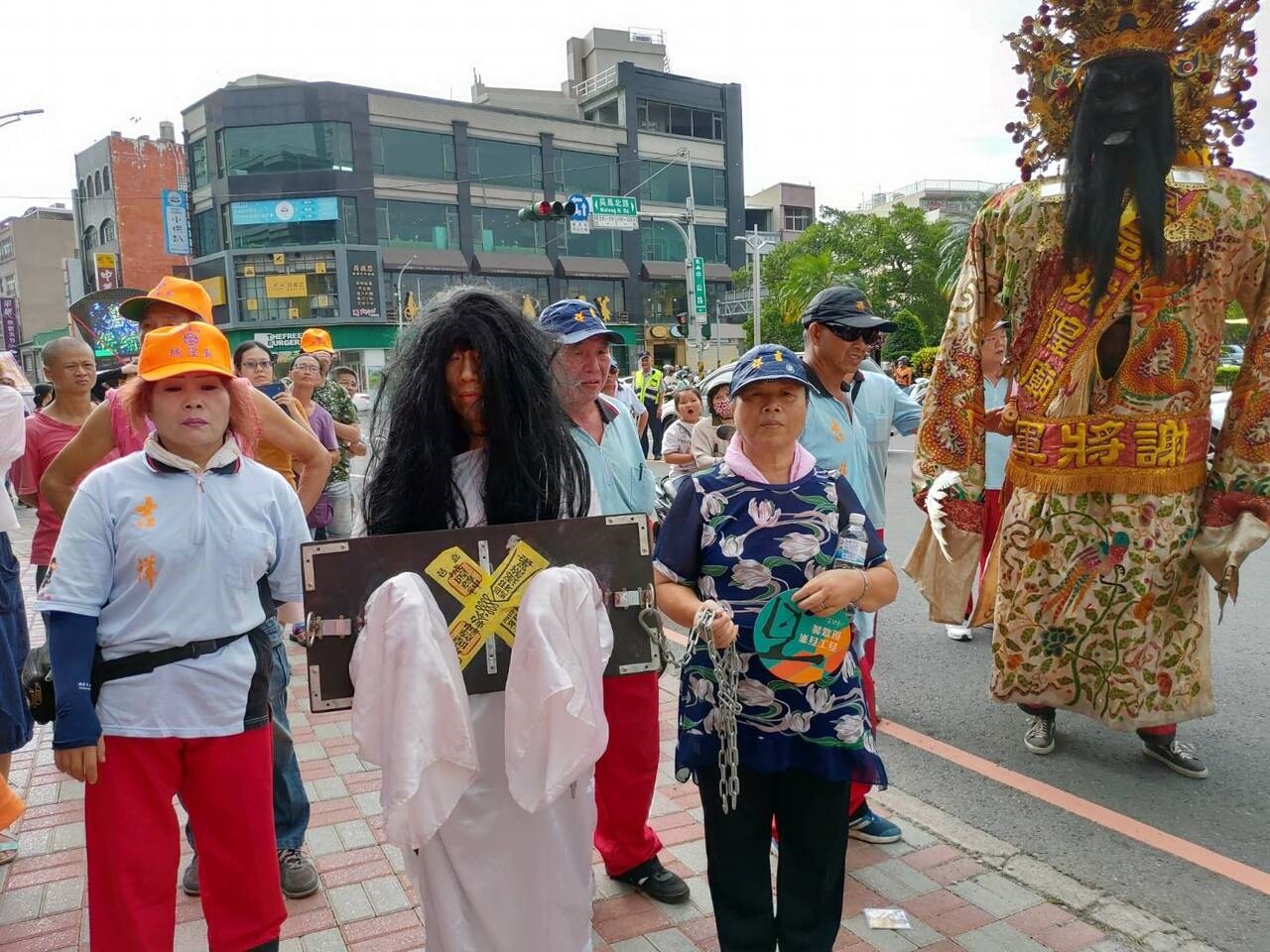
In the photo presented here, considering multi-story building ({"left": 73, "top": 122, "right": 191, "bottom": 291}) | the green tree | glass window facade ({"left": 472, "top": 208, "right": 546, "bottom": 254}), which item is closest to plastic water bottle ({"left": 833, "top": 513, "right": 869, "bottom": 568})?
the green tree

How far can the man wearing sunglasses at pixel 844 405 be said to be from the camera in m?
3.29

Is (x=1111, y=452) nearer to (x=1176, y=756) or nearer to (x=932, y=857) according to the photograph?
(x=1176, y=756)

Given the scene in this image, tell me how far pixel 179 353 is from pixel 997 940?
2.76 meters

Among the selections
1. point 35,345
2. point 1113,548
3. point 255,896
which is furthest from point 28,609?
point 35,345

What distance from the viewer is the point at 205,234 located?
144ft

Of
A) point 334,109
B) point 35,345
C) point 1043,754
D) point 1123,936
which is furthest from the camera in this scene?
point 35,345

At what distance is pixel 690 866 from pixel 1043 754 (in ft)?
6.03

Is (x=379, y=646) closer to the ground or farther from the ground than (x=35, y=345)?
closer to the ground

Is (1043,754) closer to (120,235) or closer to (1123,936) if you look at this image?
(1123,936)

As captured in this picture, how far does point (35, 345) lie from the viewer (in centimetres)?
5969

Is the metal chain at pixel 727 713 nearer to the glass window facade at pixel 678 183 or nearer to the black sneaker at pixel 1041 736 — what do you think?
the black sneaker at pixel 1041 736

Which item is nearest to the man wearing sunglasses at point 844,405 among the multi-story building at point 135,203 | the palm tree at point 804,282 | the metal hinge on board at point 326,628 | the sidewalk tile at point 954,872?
the sidewalk tile at point 954,872

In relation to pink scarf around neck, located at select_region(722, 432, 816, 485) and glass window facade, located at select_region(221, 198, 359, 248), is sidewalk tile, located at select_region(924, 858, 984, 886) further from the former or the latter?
glass window facade, located at select_region(221, 198, 359, 248)

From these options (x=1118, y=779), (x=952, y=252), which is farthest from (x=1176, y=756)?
(x=952, y=252)
